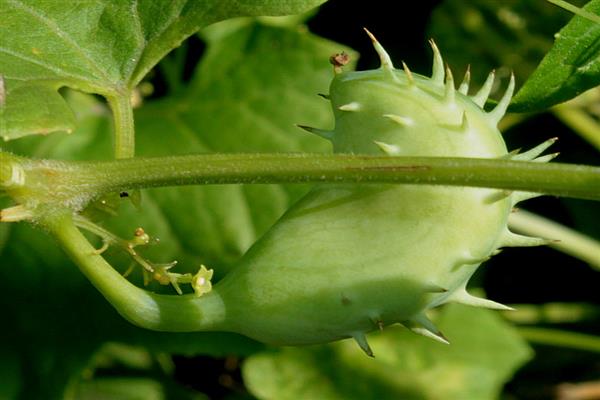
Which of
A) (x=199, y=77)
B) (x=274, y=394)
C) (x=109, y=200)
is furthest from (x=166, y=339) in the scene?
(x=109, y=200)

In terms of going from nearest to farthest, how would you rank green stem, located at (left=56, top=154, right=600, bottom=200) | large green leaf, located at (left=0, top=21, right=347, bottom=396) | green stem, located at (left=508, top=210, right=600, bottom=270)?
green stem, located at (left=56, top=154, right=600, bottom=200), large green leaf, located at (left=0, top=21, right=347, bottom=396), green stem, located at (left=508, top=210, right=600, bottom=270)

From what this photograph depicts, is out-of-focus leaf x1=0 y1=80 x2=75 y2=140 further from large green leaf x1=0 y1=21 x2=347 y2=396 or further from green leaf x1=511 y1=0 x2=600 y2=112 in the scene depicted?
large green leaf x1=0 y1=21 x2=347 y2=396

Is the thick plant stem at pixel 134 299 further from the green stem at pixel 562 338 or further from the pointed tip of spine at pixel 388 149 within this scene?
the green stem at pixel 562 338

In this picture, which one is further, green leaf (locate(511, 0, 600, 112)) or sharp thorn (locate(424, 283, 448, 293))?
green leaf (locate(511, 0, 600, 112))

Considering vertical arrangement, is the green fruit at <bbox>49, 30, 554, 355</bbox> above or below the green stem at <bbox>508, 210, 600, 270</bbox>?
above

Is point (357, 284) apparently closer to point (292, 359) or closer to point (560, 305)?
point (292, 359)

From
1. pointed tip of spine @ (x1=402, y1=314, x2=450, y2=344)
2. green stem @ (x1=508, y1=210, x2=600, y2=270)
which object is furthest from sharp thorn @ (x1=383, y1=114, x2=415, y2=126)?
green stem @ (x1=508, y1=210, x2=600, y2=270)
